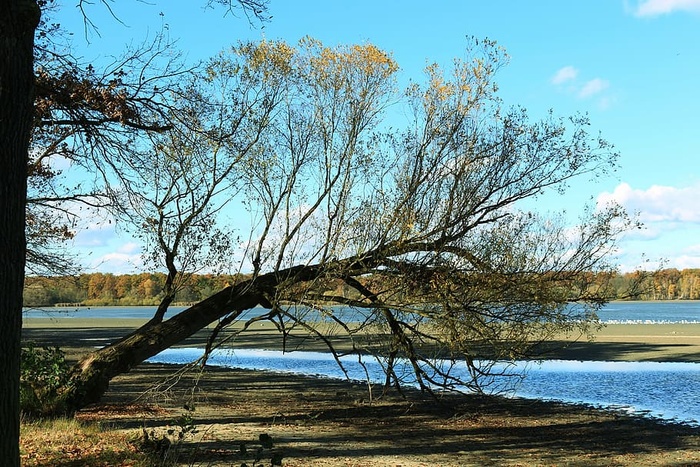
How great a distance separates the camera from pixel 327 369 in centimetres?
2361

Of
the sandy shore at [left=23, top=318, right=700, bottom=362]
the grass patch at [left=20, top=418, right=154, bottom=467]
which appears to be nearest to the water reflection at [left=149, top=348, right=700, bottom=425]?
the sandy shore at [left=23, top=318, right=700, bottom=362]

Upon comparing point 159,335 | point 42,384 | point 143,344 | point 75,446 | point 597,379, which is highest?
point 159,335

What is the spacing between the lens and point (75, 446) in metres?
9.09

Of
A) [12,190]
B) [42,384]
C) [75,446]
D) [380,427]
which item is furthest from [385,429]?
[12,190]

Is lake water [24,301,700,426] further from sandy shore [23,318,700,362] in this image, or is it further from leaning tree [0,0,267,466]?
leaning tree [0,0,267,466]

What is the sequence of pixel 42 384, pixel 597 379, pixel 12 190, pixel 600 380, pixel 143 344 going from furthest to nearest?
pixel 597 379 → pixel 600 380 → pixel 143 344 → pixel 42 384 → pixel 12 190

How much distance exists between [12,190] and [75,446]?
187 inches

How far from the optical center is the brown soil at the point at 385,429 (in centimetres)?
1077

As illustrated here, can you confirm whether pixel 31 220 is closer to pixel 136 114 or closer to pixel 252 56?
pixel 252 56

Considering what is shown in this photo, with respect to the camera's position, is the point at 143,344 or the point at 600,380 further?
the point at 600,380

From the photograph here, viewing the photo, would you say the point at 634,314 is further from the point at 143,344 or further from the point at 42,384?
the point at 42,384

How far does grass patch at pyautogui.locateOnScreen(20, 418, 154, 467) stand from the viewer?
8.17 metres

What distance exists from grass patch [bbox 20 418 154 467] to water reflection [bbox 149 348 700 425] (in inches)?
129

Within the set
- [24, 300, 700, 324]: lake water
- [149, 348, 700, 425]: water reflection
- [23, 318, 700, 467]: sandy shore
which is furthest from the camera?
[24, 300, 700, 324]: lake water
